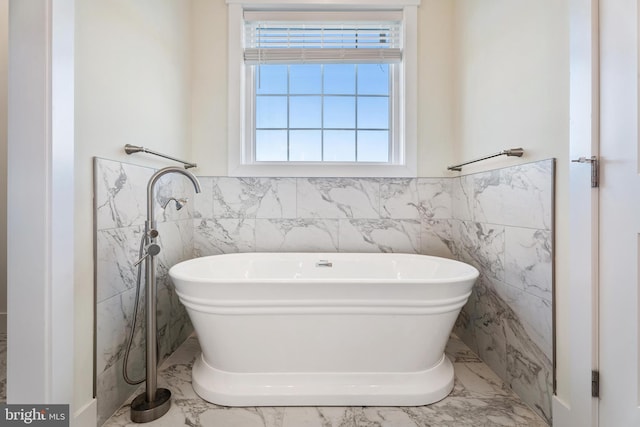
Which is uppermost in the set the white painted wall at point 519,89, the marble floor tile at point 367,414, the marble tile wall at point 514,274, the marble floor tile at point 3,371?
the white painted wall at point 519,89

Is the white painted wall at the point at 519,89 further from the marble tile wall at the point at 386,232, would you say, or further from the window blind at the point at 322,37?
the window blind at the point at 322,37

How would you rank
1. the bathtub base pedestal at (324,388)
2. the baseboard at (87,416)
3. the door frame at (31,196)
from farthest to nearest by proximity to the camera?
the bathtub base pedestal at (324,388), the baseboard at (87,416), the door frame at (31,196)

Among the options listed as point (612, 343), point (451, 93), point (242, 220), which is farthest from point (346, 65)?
point (612, 343)

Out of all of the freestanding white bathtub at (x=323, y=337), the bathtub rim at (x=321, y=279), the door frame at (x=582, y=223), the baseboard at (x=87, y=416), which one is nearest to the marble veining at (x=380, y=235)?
the bathtub rim at (x=321, y=279)

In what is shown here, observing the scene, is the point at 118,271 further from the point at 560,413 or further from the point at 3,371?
the point at 560,413

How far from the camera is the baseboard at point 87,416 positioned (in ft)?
3.62

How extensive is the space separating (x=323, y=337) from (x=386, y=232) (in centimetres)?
104

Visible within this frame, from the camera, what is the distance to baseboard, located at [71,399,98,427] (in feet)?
3.62

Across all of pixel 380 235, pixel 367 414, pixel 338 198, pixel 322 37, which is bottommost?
pixel 367 414

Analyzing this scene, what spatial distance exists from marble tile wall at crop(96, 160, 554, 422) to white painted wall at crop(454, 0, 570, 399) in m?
0.06

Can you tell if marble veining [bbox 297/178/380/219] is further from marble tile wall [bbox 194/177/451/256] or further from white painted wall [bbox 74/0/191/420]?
white painted wall [bbox 74/0/191/420]

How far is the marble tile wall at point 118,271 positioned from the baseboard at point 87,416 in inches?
1.1

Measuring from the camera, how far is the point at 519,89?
1.45 m

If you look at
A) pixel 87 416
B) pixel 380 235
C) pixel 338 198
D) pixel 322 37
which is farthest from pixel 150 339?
pixel 322 37
